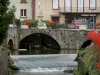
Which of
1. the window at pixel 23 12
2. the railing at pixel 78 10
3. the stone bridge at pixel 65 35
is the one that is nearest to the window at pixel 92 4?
the railing at pixel 78 10

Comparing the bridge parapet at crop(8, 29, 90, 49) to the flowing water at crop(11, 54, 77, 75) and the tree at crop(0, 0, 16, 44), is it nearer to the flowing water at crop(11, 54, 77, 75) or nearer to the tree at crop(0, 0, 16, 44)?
the flowing water at crop(11, 54, 77, 75)

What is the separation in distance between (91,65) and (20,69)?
1456 cm

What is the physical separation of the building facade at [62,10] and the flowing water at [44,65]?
3614 centimetres

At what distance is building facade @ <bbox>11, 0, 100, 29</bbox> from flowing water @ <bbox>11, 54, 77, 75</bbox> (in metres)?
36.1

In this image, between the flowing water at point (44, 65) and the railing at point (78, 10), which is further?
the railing at point (78, 10)

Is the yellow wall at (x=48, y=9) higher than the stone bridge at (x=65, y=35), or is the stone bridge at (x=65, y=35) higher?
the yellow wall at (x=48, y=9)

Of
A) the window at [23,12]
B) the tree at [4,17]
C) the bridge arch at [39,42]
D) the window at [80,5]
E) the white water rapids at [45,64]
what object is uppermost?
the tree at [4,17]

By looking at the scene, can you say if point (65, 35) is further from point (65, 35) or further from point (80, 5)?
point (80, 5)

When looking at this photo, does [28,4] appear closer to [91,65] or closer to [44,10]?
[44,10]

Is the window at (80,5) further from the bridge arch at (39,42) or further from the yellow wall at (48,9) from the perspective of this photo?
the bridge arch at (39,42)

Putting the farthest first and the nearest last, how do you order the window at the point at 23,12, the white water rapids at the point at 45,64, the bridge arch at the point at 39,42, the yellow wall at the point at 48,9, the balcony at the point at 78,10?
the window at the point at 23,12 → the yellow wall at the point at 48,9 → the balcony at the point at 78,10 → the bridge arch at the point at 39,42 → the white water rapids at the point at 45,64

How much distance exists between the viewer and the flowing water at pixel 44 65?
1442 inches

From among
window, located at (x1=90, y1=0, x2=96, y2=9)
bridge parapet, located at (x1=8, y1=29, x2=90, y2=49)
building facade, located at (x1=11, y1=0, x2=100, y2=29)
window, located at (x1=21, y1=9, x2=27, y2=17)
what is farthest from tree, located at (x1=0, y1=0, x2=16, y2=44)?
window, located at (x1=90, y1=0, x2=96, y2=9)

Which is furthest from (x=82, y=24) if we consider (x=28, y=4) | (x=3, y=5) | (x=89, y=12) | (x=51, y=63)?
(x=3, y=5)
